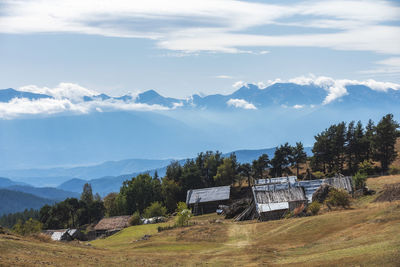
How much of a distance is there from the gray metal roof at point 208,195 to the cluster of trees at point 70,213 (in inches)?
1742

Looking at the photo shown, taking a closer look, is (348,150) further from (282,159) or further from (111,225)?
(111,225)

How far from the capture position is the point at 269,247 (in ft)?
138

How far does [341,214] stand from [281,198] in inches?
900

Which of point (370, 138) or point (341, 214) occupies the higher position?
point (370, 138)

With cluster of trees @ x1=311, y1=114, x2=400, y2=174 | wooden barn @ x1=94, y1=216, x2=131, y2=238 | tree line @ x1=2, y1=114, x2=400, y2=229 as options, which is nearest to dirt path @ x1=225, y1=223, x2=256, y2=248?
tree line @ x1=2, y1=114, x2=400, y2=229

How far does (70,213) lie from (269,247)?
107771 millimetres

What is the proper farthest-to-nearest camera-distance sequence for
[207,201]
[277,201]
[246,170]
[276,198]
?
[246,170] → [207,201] → [276,198] → [277,201]

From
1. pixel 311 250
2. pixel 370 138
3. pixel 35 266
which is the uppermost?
pixel 370 138

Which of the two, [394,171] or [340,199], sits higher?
[394,171]

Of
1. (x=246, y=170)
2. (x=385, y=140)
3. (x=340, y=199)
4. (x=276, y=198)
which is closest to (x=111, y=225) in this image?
(x=246, y=170)

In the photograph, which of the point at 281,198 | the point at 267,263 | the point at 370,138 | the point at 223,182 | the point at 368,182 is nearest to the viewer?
the point at 267,263

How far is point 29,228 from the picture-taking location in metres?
104

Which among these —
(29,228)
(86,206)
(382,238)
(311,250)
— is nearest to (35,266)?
(311,250)

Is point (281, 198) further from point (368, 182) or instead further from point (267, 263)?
point (267, 263)
